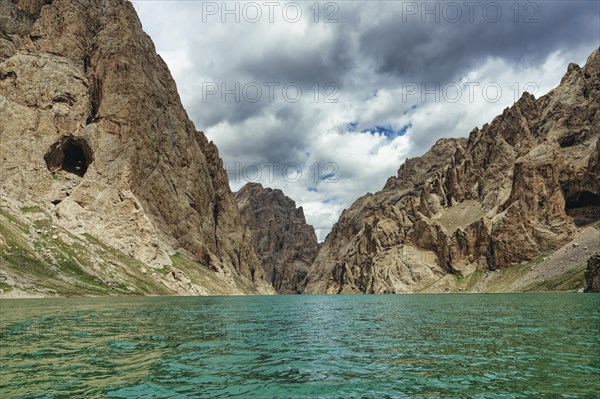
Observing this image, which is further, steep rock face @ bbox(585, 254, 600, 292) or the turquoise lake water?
steep rock face @ bbox(585, 254, 600, 292)

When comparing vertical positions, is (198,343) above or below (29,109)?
below

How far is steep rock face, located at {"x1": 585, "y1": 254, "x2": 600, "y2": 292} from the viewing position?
448 feet

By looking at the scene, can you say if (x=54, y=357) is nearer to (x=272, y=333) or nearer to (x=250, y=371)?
(x=250, y=371)

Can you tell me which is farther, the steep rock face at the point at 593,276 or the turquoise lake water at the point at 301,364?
the steep rock face at the point at 593,276

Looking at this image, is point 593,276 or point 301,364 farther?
point 593,276

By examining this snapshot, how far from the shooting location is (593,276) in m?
140

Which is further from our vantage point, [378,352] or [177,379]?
[378,352]

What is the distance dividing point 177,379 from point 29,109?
21210 centimetres

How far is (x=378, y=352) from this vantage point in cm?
2481

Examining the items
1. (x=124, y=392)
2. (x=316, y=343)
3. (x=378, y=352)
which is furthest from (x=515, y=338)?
(x=124, y=392)

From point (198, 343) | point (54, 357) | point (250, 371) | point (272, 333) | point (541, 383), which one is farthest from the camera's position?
point (272, 333)

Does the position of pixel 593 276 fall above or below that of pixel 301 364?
above

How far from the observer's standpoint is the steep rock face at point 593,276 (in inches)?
5379

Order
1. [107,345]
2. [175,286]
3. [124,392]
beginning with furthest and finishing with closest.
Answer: [175,286] → [107,345] → [124,392]
